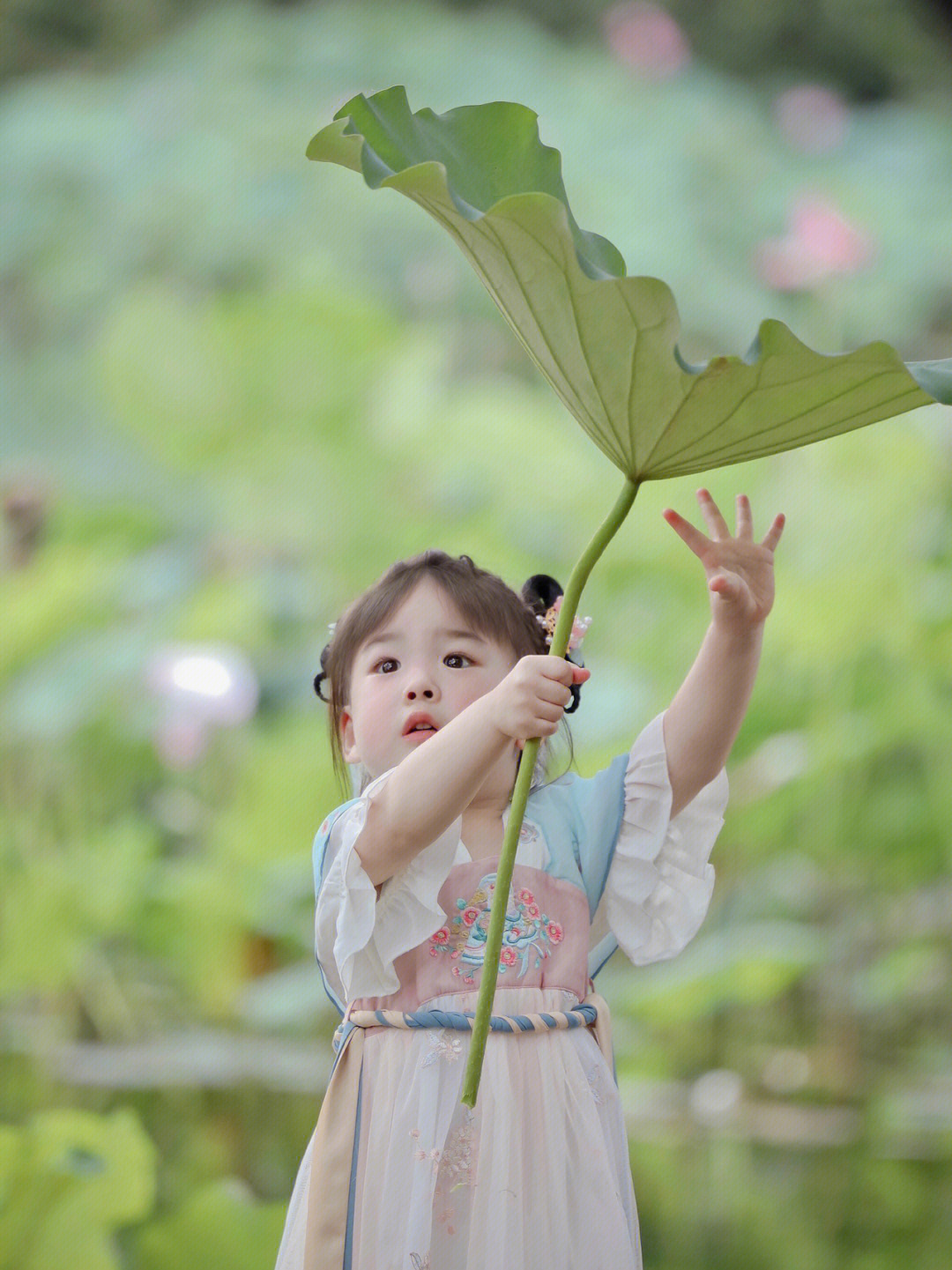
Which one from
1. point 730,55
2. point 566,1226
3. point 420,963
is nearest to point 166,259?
point 730,55

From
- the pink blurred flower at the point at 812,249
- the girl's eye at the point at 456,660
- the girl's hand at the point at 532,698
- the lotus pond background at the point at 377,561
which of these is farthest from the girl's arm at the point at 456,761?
the pink blurred flower at the point at 812,249

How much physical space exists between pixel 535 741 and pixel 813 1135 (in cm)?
97

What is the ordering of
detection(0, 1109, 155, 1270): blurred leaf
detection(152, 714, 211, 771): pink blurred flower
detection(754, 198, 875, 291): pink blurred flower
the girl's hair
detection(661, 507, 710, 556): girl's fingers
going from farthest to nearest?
detection(754, 198, 875, 291): pink blurred flower, detection(152, 714, 211, 771): pink blurred flower, detection(0, 1109, 155, 1270): blurred leaf, the girl's hair, detection(661, 507, 710, 556): girl's fingers

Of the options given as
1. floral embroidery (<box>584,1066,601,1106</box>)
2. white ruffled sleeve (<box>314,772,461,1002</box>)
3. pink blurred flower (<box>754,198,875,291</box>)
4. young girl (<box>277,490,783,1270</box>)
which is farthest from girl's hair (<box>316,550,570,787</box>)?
pink blurred flower (<box>754,198,875,291</box>)

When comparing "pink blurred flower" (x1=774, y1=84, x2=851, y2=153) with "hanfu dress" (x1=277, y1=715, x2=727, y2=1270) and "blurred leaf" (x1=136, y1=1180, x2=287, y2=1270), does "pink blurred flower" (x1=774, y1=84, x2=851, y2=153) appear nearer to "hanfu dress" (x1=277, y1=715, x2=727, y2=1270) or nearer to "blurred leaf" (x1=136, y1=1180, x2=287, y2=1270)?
"hanfu dress" (x1=277, y1=715, x2=727, y2=1270)

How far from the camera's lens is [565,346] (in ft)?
1.97

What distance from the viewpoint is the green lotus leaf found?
1.84ft

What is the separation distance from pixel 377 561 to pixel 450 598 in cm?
80

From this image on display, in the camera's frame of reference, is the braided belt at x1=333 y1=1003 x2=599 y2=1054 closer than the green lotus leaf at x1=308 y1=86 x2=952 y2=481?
No

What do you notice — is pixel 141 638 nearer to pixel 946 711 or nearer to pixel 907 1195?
pixel 946 711

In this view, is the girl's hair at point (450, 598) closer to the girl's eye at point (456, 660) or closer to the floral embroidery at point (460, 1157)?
the girl's eye at point (456, 660)

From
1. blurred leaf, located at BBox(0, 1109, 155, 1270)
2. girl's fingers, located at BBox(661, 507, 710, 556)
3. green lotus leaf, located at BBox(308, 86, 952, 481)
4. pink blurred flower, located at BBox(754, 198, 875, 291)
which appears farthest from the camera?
pink blurred flower, located at BBox(754, 198, 875, 291)

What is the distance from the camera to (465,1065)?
0.73 meters

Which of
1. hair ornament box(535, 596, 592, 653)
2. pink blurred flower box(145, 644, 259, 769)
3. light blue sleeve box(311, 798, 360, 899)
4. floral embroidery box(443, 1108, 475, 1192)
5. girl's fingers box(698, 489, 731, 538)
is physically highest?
pink blurred flower box(145, 644, 259, 769)
